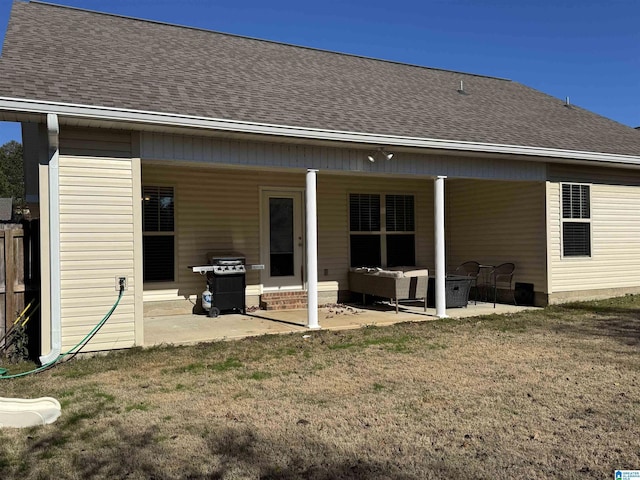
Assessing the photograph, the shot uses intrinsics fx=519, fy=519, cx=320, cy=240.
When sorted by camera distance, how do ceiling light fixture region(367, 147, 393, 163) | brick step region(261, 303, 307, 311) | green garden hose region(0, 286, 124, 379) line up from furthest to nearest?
brick step region(261, 303, 307, 311)
ceiling light fixture region(367, 147, 393, 163)
green garden hose region(0, 286, 124, 379)

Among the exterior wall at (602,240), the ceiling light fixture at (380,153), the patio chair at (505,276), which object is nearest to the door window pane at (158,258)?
the ceiling light fixture at (380,153)

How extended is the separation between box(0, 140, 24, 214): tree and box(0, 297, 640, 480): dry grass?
177 feet

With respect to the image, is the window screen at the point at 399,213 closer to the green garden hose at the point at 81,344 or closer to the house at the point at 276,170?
the house at the point at 276,170

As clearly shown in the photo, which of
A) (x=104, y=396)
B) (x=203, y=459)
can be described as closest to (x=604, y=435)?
(x=203, y=459)

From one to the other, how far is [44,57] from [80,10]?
143 inches

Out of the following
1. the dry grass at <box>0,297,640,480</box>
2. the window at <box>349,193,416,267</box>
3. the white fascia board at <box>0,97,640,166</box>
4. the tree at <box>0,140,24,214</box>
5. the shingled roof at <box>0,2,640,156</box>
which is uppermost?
the tree at <box>0,140,24,214</box>

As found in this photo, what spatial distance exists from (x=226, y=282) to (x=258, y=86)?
3389mm

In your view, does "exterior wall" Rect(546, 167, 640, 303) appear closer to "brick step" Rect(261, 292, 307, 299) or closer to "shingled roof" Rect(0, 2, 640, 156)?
"shingled roof" Rect(0, 2, 640, 156)

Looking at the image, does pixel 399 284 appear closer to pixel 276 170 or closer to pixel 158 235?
pixel 276 170

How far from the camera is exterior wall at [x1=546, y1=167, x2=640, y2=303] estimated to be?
10.0m

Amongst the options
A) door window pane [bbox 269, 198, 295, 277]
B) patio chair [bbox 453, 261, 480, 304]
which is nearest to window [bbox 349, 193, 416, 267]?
patio chair [bbox 453, 261, 480, 304]

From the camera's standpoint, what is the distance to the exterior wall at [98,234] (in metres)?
6.09

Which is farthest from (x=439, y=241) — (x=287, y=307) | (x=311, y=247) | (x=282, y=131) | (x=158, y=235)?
(x=158, y=235)

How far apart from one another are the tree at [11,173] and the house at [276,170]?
4970 cm
